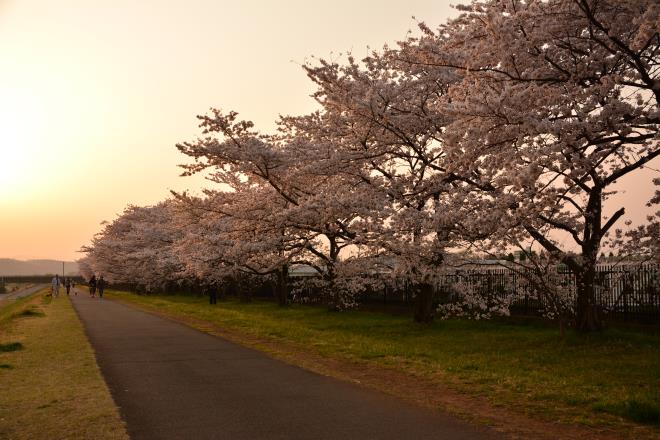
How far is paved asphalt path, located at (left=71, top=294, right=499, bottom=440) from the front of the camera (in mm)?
5984

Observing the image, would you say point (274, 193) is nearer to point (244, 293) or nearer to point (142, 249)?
point (244, 293)

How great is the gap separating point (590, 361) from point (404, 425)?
600cm

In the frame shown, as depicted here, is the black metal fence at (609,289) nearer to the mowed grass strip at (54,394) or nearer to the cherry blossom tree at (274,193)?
the cherry blossom tree at (274,193)

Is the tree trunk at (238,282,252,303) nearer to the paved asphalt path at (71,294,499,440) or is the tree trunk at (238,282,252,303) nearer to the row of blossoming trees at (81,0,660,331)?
the row of blossoming trees at (81,0,660,331)

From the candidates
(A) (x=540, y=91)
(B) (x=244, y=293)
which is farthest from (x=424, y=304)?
(B) (x=244, y=293)

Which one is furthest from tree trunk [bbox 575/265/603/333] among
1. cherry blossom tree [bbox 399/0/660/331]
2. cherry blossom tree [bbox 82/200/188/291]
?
cherry blossom tree [bbox 82/200/188/291]

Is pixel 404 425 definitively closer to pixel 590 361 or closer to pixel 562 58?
pixel 590 361

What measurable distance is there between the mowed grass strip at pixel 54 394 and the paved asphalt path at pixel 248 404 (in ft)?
0.80

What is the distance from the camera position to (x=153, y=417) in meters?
6.61

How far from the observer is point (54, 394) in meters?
7.98

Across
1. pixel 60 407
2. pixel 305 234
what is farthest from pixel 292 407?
pixel 305 234

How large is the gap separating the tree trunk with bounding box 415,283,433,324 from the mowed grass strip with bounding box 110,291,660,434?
1.60 ft

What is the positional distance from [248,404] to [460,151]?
18.4 feet

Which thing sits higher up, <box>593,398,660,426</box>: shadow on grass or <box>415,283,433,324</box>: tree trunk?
<box>415,283,433,324</box>: tree trunk
